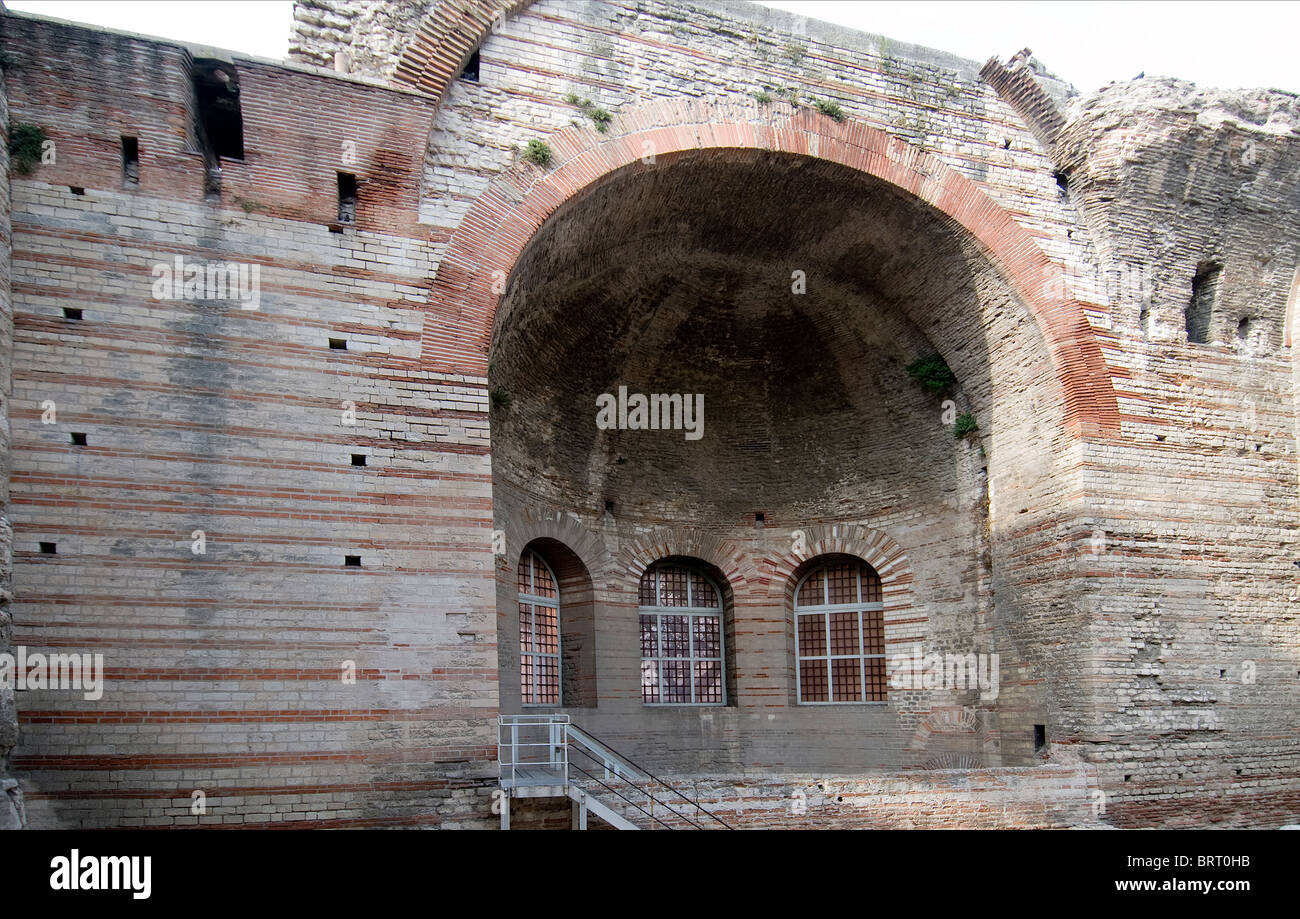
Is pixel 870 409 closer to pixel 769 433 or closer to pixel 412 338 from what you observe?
pixel 769 433

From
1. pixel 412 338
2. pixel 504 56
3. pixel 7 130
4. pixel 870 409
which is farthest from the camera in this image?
pixel 870 409

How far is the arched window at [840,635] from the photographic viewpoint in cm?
1526

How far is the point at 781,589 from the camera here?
1544cm

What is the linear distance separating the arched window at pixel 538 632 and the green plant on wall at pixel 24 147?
278 inches

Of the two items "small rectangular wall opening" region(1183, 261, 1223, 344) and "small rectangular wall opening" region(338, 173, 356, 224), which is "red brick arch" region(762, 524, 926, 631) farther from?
A: "small rectangular wall opening" region(338, 173, 356, 224)

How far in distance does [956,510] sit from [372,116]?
895cm

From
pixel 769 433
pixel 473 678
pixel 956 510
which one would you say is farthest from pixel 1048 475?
pixel 473 678

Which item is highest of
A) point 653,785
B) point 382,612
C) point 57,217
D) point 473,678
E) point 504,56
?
point 504,56

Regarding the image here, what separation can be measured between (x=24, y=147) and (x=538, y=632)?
8015 millimetres
